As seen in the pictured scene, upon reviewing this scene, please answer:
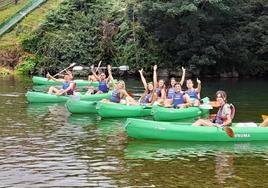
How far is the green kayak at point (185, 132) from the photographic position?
1320 cm

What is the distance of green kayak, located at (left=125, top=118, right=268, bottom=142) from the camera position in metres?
13.2

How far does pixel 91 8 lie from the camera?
44219 mm

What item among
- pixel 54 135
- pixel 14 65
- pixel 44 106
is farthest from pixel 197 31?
pixel 54 135

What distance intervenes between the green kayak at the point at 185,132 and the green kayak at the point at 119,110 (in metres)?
3.83

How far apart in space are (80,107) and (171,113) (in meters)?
3.38

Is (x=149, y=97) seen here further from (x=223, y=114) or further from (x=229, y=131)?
(x=229, y=131)

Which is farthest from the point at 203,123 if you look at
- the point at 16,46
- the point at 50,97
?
the point at 16,46

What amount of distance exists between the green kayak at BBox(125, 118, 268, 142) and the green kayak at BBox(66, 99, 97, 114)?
16.6 feet

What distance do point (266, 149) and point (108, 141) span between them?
155 inches

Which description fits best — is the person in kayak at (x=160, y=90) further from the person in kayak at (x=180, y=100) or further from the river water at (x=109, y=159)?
the river water at (x=109, y=159)

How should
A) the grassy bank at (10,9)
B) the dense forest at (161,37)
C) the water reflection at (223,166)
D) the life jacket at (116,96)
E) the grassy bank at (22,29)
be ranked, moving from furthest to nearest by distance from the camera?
the grassy bank at (10,9), the grassy bank at (22,29), the dense forest at (161,37), the life jacket at (116,96), the water reflection at (223,166)

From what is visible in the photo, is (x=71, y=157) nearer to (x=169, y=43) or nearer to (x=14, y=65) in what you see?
(x=169, y=43)

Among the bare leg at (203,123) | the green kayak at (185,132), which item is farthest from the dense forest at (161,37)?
the green kayak at (185,132)

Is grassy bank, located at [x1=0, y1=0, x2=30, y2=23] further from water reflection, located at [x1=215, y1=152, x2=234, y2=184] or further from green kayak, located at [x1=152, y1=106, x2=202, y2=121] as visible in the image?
water reflection, located at [x1=215, y1=152, x2=234, y2=184]
